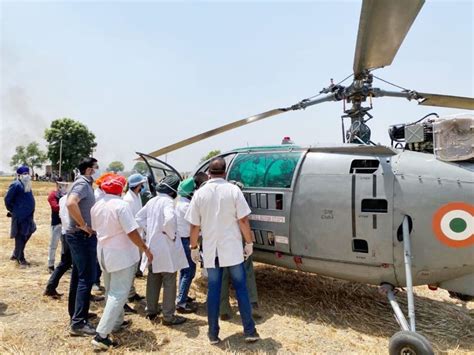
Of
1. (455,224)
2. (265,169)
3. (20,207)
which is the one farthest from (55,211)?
(455,224)

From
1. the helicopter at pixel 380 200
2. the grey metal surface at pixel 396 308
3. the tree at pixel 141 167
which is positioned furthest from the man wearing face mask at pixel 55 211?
the grey metal surface at pixel 396 308

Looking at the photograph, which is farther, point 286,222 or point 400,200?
point 286,222

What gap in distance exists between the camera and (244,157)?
246 inches

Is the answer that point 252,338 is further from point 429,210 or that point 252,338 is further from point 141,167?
point 141,167

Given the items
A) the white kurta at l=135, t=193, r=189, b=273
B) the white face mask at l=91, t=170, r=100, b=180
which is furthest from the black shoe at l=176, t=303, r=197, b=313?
the white face mask at l=91, t=170, r=100, b=180

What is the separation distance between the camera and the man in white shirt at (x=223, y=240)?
4.38 meters

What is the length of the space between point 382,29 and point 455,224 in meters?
2.48

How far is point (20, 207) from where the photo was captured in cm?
764

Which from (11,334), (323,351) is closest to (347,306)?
(323,351)

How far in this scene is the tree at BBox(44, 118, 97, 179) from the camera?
5231cm

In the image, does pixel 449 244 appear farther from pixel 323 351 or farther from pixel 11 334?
pixel 11 334

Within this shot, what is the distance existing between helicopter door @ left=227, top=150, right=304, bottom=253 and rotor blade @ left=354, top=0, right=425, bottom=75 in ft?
5.51

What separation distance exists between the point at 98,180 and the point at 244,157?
2.46 m

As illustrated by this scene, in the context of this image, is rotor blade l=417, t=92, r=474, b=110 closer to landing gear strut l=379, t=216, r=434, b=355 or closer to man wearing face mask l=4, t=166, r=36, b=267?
landing gear strut l=379, t=216, r=434, b=355
